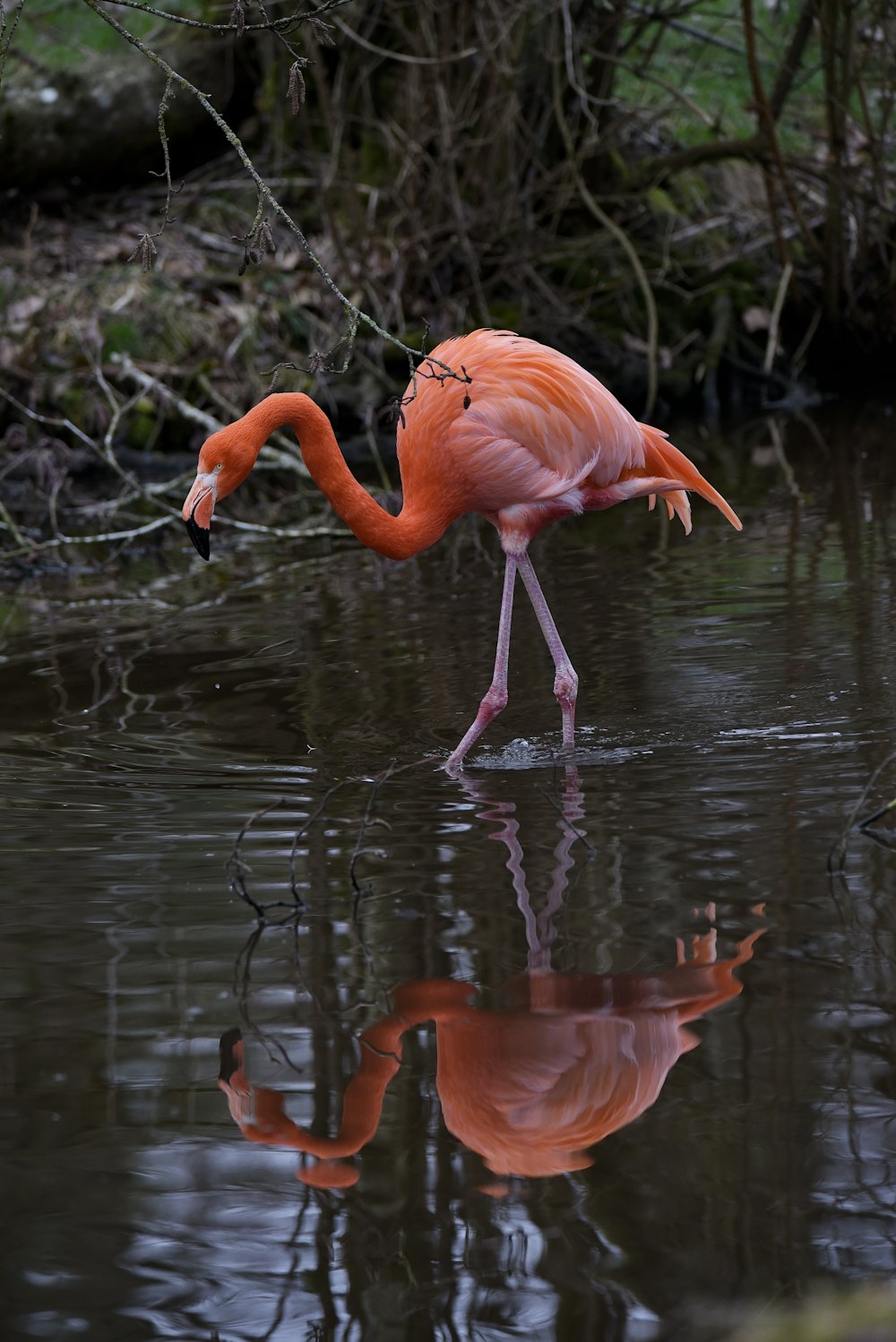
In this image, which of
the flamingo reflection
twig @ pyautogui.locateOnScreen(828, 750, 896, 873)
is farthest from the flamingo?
the flamingo reflection

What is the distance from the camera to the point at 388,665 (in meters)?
5.81

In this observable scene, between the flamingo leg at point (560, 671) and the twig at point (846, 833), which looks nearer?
the twig at point (846, 833)

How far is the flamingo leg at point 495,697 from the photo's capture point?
15.4 ft

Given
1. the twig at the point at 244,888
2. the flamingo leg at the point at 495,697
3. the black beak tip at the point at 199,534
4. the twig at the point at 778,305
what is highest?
the twig at the point at 778,305

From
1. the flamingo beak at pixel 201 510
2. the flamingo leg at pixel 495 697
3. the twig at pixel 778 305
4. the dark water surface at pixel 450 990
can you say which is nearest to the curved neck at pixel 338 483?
the flamingo beak at pixel 201 510

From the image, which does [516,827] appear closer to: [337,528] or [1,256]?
[337,528]

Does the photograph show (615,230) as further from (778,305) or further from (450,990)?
(450,990)

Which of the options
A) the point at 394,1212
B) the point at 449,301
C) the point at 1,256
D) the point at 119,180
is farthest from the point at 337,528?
the point at 394,1212

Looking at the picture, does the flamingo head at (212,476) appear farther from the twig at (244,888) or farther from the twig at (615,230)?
the twig at (615,230)

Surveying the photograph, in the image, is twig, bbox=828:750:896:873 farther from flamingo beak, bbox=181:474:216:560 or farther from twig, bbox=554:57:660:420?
twig, bbox=554:57:660:420

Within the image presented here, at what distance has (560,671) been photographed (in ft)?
16.4

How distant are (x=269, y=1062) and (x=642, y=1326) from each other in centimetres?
99

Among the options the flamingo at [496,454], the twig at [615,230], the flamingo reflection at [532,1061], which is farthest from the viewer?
the twig at [615,230]

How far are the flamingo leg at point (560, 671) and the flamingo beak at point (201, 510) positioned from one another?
Answer: 3.54 feet
